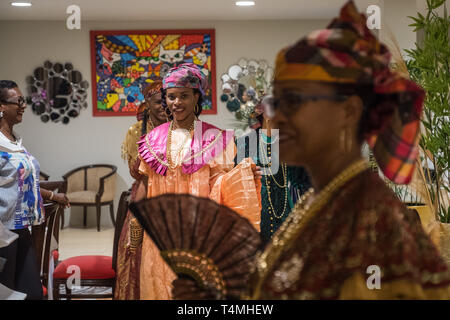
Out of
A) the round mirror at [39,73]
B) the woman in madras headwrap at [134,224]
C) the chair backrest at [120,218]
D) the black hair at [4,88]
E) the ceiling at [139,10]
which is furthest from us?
the round mirror at [39,73]

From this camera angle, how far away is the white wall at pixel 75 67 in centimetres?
716

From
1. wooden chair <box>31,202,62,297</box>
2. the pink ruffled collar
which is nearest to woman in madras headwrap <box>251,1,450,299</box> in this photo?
the pink ruffled collar

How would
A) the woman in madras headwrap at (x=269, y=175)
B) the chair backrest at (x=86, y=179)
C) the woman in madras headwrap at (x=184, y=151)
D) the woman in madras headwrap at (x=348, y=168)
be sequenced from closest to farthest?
the woman in madras headwrap at (x=348, y=168)
the woman in madras headwrap at (x=184, y=151)
the woman in madras headwrap at (x=269, y=175)
the chair backrest at (x=86, y=179)

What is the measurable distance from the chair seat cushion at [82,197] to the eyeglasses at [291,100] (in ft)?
21.8

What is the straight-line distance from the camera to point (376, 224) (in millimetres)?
828

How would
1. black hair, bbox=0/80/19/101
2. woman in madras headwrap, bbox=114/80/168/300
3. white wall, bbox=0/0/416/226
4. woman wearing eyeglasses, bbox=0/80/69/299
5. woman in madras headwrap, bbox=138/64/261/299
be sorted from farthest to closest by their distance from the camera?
white wall, bbox=0/0/416/226 < black hair, bbox=0/80/19/101 < woman wearing eyeglasses, bbox=0/80/69/299 < woman in madras headwrap, bbox=138/64/261/299 < woman in madras headwrap, bbox=114/80/168/300

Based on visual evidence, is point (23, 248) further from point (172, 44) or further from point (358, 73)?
point (172, 44)

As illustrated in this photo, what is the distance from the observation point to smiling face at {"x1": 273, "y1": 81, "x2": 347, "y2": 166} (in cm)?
86

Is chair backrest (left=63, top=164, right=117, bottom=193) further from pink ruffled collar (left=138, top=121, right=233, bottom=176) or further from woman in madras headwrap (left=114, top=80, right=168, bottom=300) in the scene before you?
pink ruffled collar (left=138, top=121, right=233, bottom=176)

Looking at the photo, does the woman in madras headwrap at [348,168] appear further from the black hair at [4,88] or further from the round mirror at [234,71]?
the round mirror at [234,71]

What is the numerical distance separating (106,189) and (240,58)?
2.50 metres

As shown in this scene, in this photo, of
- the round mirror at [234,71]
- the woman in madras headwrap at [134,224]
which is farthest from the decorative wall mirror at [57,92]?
the woman in madras headwrap at [134,224]

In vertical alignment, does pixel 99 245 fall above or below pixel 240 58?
below

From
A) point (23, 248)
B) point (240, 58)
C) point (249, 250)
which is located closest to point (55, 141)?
point (240, 58)
